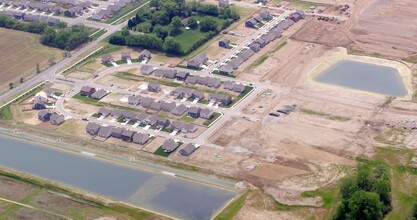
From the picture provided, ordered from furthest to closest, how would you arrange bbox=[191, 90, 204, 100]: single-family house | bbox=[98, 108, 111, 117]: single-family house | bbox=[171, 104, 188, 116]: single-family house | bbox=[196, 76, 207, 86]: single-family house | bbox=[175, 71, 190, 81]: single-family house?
bbox=[175, 71, 190, 81]: single-family house → bbox=[196, 76, 207, 86]: single-family house → bbox=[191, 90, 204, 100]: single-family house → bbox=[98, 108, 111, 117]: single-family house → bbox=[171, 104, 188, 116]: single-family house

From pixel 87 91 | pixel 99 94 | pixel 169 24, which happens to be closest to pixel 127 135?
pixel 99 94

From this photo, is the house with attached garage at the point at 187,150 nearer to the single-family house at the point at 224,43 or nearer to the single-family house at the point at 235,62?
the single-family house at the point at 235,62

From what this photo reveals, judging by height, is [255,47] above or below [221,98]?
above

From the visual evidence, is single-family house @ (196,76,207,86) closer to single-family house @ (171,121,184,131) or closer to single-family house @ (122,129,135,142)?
single-family house @ (171,121,184,131)

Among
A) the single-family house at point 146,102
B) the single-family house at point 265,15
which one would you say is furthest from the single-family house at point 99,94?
the single-family house at point 265,15

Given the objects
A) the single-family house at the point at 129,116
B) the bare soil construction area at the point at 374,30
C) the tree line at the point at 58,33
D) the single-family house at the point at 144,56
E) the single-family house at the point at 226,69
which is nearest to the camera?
the single-family house at the point at 129,116

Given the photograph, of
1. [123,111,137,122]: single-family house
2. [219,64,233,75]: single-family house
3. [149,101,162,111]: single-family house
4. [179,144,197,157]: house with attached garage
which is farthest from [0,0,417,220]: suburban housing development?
[149,101,162,111]: single-family house

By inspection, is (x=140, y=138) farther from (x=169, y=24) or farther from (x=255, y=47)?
(x=169, y=24)
